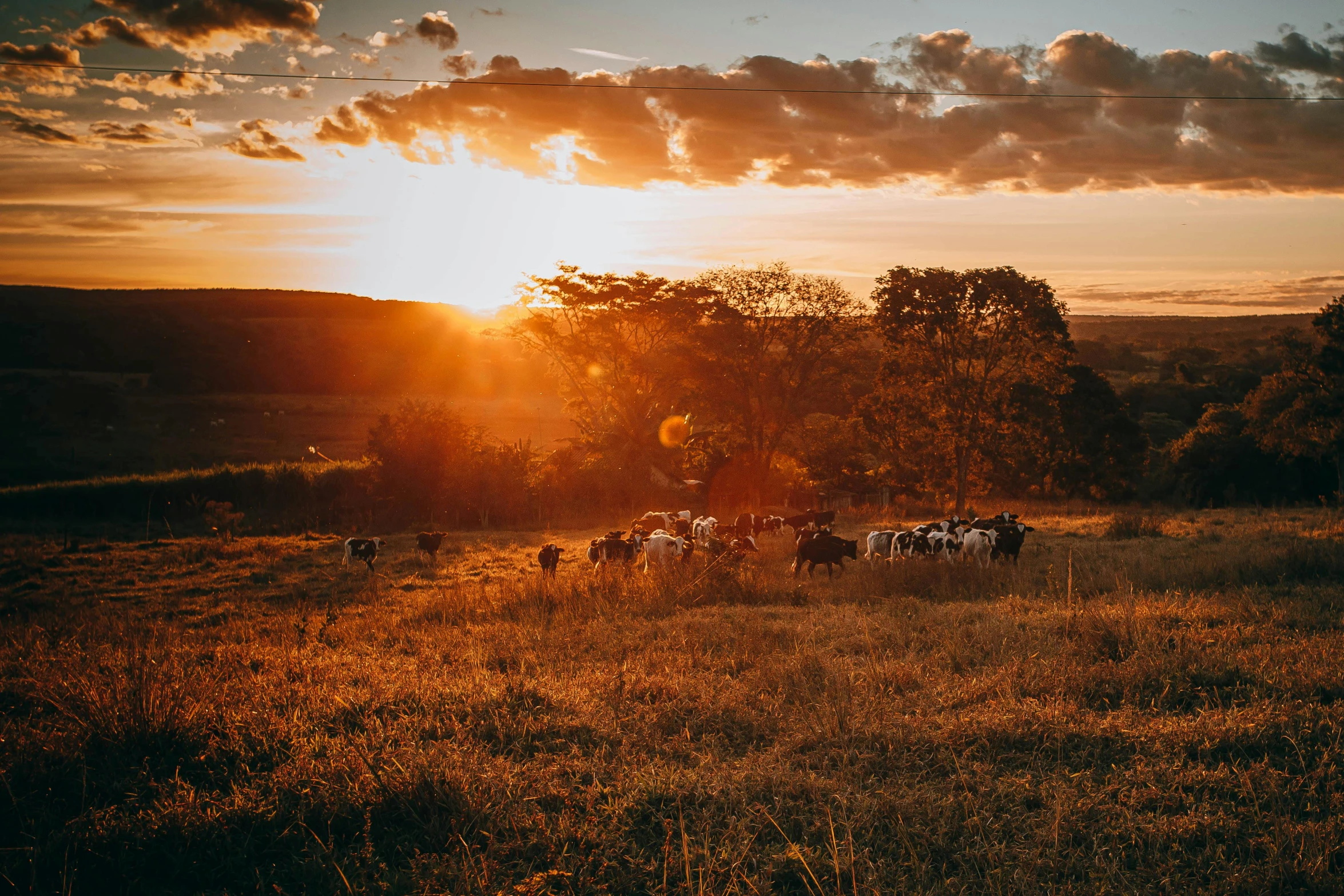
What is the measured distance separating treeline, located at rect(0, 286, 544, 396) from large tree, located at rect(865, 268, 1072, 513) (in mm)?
46889

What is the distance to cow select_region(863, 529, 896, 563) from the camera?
56.2ft

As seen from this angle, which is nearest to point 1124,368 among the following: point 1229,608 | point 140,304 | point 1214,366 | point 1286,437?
point 1214,366

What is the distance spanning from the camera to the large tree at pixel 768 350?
3800 centimetres

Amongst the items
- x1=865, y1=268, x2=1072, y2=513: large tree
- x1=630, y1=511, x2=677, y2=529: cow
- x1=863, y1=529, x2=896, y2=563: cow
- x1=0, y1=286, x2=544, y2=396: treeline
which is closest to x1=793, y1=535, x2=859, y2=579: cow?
x1=863, y1=529, x2=896, y2=563: cow

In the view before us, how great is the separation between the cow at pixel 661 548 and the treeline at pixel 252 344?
191ft

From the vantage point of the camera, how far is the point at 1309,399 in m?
37.2

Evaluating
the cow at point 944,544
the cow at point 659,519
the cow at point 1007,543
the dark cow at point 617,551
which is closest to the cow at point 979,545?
the cow at point 1007,543

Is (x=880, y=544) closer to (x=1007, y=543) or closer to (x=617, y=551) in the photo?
(x=1007, y=543)

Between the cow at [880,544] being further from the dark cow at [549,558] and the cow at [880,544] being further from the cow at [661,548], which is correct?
the dark cow at [549,558]

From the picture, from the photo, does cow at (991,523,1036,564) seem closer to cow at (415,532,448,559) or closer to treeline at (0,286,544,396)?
cow at (415,532,448,559)

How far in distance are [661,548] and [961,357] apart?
1994 centimetres

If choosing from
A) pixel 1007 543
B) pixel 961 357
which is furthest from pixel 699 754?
pixel 961 357

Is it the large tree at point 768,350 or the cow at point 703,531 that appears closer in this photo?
the cow at point 703,531

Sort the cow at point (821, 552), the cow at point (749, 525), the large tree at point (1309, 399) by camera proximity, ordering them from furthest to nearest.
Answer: the large tree at point (1309, 399) → the cow at point (749, 525) → the cow at point (821, 552)
